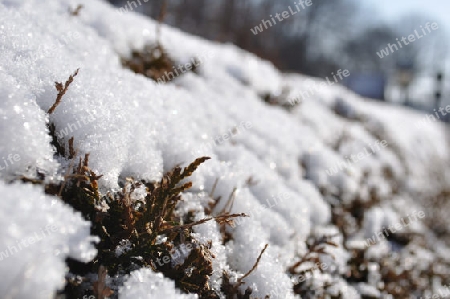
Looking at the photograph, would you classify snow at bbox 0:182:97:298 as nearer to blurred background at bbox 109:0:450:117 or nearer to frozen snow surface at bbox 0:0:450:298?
frozen snow surface at bbox 0:0:450:298

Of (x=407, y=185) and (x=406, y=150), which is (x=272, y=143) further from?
(x=406, y=150)

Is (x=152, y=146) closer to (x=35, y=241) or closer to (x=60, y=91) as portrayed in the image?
(x=60, y=91)

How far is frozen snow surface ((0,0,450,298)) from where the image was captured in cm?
112

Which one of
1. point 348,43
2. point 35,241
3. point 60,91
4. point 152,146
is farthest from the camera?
point 348,43

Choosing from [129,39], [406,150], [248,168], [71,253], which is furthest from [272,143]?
[406,150]

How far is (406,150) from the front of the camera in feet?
24.6

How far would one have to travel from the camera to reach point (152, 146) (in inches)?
72.6

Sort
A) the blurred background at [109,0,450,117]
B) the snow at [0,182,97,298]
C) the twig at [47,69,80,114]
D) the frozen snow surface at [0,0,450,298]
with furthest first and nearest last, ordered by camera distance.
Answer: the blurred background at [109,0,450,117]
the twig at [47,69,80,114]
the frozen snow surface at [0,0,450,298]
the snow at [0,182,97,298]

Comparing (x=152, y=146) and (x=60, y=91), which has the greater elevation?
(x=60, y=91)

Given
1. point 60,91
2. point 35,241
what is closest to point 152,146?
point 60,91

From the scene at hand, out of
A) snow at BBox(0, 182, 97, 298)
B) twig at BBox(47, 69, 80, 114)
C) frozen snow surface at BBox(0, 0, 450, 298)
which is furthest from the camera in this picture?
twig at BBox(47, 69, 80, 114)

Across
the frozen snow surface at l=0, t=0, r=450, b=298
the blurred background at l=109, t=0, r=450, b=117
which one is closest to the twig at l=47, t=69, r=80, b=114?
the frozen snow surface at l=0, t=0, r=450, b=298

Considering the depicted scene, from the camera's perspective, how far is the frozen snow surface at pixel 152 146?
1.12 m

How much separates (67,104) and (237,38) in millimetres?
5470
